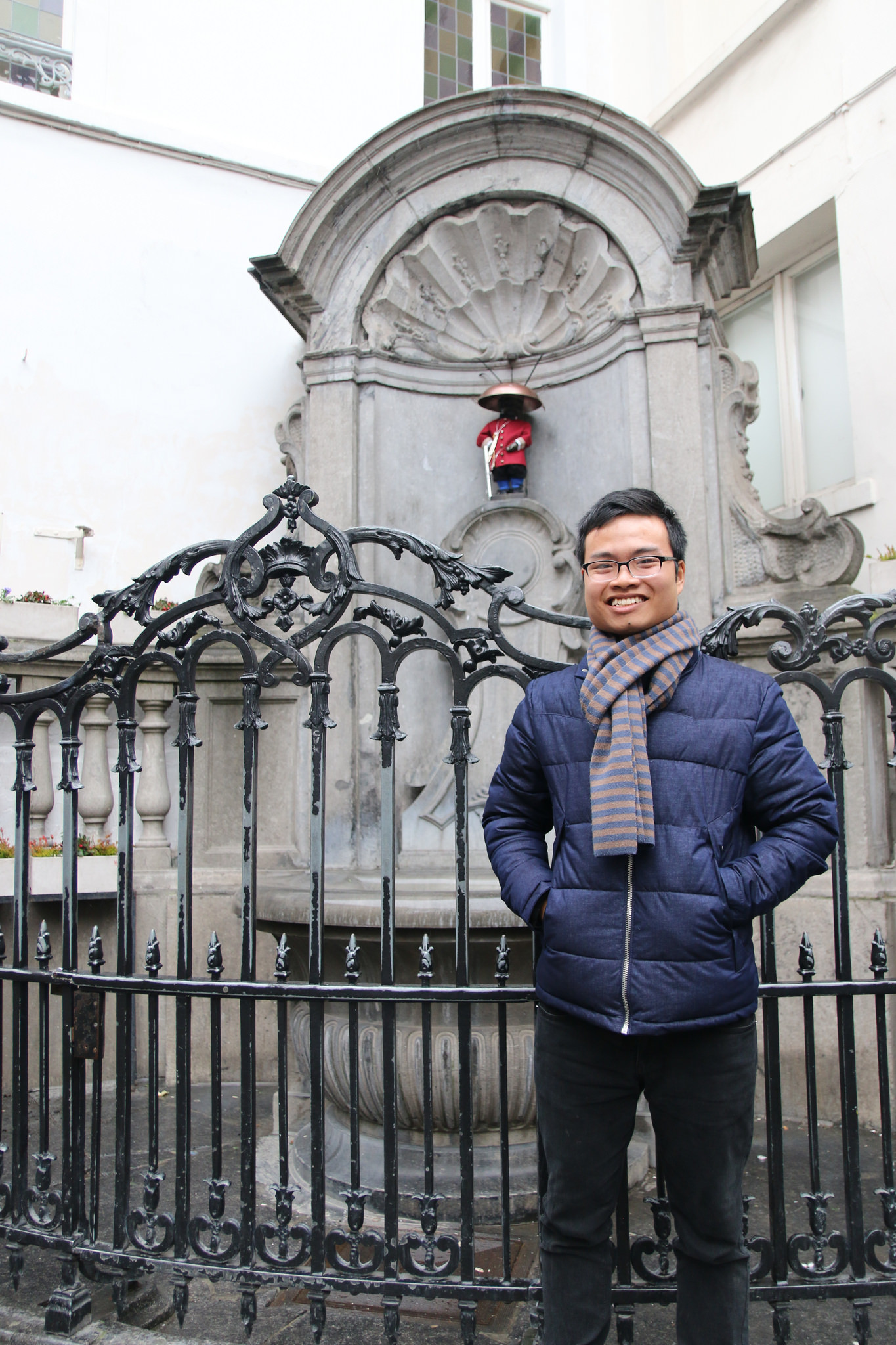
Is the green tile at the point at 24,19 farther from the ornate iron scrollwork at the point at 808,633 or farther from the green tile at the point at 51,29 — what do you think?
the ornate iron scrollwork at the point at 808,633

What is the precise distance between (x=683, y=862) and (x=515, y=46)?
24.1 feet

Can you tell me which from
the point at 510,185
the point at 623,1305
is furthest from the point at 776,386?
the point at 623,1305

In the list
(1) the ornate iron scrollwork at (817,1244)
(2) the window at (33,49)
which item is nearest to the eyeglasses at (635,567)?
(1) the ornate iron scrollwork at (817,1244)

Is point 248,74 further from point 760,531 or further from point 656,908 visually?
point 656,908

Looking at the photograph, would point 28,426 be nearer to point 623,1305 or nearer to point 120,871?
point 120,871

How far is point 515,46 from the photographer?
7.14 metres

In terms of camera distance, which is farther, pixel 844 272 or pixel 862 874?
pixel 844 272

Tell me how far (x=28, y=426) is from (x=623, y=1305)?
5015 millimetres

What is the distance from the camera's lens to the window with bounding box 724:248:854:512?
239 inches

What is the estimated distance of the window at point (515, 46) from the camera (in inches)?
278

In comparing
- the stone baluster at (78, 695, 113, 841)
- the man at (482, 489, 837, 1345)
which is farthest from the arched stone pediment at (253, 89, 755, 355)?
the man at (482, 489, 837, 1345)

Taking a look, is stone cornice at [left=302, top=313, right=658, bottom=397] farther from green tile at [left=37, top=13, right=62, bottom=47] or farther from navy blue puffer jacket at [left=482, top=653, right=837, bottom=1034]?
navy blue puffer jacket at [left=482, top=653, right=837, bottom=1034]

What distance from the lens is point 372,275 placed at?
197 inches

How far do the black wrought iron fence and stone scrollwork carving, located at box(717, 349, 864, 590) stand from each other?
5.96 feet
